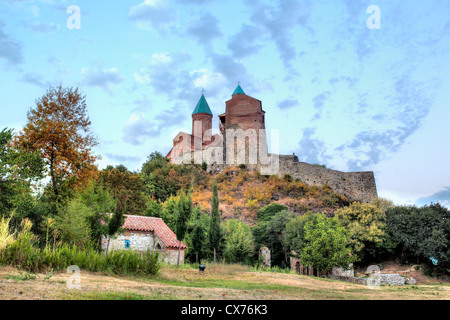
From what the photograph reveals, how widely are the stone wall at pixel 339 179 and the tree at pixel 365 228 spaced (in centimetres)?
1383

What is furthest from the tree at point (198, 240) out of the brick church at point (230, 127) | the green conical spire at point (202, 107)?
the green conical spire at point (202, 107)

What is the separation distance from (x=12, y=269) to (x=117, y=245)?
1372 cm

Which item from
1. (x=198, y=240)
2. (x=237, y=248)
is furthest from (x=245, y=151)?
(x=237, y=248)

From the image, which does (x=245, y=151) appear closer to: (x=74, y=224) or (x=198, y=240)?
(x=198, y=240)

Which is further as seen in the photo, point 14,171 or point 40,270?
point 14,171

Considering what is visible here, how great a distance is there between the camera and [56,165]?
17.3 meters

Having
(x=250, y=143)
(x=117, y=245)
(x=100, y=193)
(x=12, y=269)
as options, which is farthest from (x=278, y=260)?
(x=250, y=143)

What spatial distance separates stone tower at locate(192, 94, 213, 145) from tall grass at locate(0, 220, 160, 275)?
4970 centimetres

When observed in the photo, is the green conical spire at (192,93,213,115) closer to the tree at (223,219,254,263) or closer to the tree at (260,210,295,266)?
the tree at (260,210,295,266)

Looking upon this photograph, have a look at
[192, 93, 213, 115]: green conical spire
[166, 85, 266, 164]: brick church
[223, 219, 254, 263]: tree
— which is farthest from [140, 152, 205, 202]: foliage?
[223, 219, 254, 263]: tree

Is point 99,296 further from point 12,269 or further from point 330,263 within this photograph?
point 330,263

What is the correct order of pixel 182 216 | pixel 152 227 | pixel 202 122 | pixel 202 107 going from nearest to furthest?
pixel 182 216 → pixel 152 227 → pixel 202 122 → pixel 202 107

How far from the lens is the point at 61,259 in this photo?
1047 centimetres

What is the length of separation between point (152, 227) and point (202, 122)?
39.6 metres
